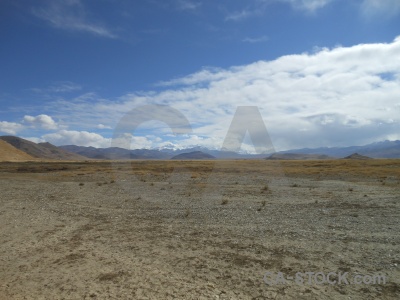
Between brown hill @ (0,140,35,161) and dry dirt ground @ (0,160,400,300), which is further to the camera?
brown hill @ (0,140,35,161)

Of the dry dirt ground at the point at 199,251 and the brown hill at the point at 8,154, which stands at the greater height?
the brown hill at the point at 8,154

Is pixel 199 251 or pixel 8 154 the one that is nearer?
pixel 199 251

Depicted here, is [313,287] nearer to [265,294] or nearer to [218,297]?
[265,294]

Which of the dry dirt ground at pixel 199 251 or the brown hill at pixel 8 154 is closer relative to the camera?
the dry dirt ground at pixel 199 251

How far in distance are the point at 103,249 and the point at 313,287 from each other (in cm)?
837

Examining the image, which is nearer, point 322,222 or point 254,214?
point 322,222

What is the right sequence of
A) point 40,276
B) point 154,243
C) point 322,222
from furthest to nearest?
point 322,222, point 154,243, point 40,276

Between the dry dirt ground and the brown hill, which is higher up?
the brown hill

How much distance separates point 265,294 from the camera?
8281 millimetres

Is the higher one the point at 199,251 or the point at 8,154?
the point at 8,154

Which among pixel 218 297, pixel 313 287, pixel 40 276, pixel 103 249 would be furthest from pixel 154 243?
pixel 313 287

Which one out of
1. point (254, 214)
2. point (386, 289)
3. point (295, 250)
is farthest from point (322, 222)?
point (386, 289)

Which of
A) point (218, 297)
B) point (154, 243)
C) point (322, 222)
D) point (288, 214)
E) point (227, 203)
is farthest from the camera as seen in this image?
point (227, 203)

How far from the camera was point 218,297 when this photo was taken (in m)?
8.17
